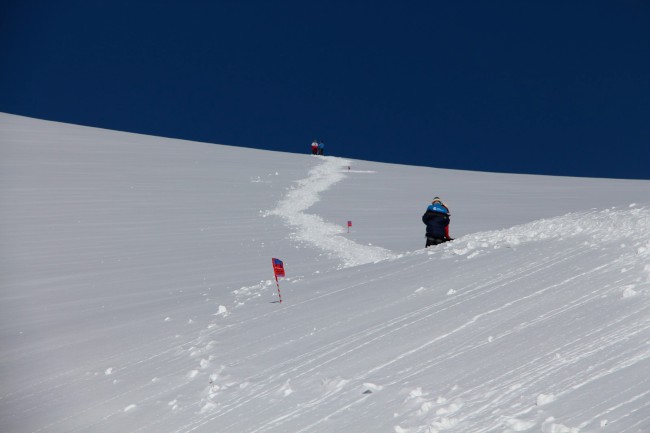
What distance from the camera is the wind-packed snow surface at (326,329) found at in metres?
5.17

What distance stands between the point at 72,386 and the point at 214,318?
8.11ft

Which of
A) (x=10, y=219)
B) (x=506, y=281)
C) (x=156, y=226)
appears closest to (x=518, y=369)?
(x=506, y=281)

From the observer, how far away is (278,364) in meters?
7.03

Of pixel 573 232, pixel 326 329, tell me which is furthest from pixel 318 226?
pixel 326 329

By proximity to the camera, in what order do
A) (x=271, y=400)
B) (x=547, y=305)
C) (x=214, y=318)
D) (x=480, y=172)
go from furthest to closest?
(x=480, y=172) < (x=214, y=318) < (x=547, y=305) < (x=271, y=400)

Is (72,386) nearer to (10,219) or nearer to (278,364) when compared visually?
(278,364)

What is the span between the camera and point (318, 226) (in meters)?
20.5

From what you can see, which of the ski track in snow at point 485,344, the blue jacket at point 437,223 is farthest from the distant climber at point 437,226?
the ski track in snow at point 485,344

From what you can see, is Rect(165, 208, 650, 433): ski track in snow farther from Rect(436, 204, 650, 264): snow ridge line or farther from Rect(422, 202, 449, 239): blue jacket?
Rect(422, 202, 449, 239): blue jacket

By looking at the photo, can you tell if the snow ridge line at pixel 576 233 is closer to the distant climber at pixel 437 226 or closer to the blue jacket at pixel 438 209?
the distant climber at pixel 437 226

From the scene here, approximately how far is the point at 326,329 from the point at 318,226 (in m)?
12.5

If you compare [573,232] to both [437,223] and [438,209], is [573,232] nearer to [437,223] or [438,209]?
[437,223]

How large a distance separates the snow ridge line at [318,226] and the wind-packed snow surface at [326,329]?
151 millimetres

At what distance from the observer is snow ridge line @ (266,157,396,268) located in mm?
15789
